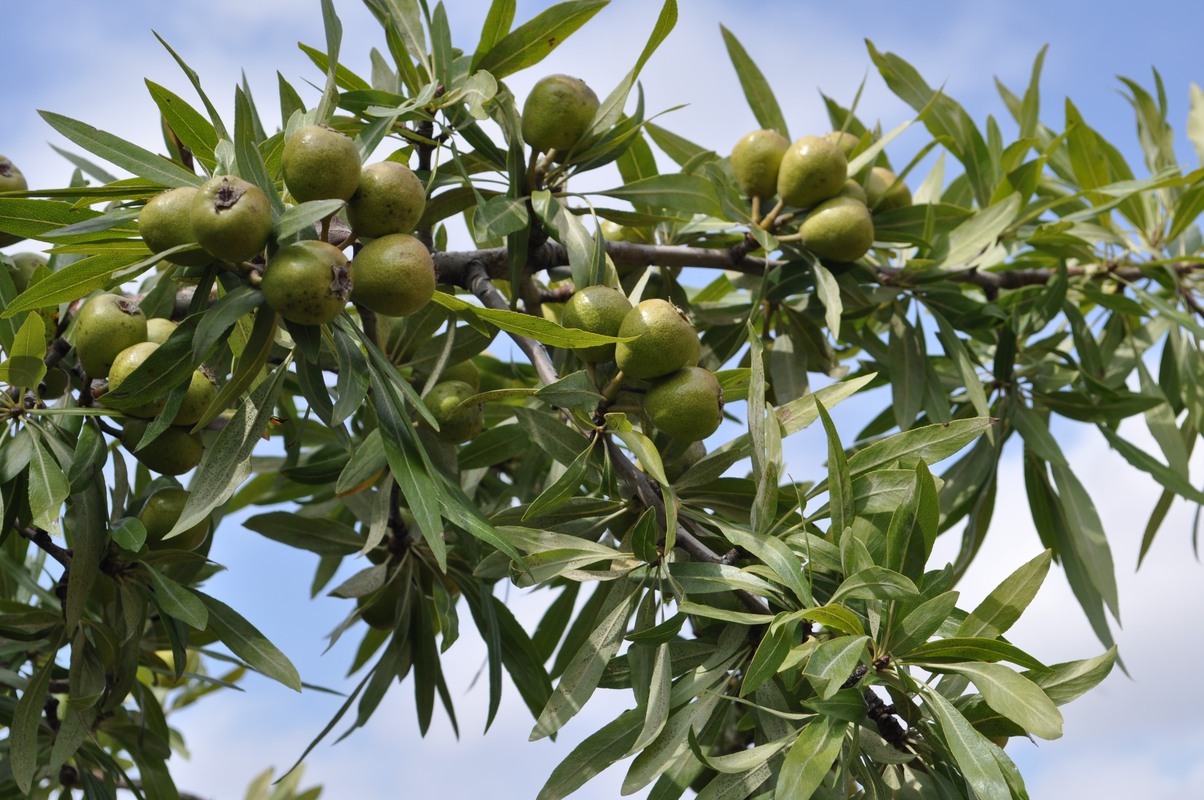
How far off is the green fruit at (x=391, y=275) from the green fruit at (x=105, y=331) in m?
0.43

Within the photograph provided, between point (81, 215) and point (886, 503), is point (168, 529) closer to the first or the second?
point (81, 215)

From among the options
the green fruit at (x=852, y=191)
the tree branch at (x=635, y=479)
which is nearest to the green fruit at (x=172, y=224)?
the tree branch at (x=635, y=479)

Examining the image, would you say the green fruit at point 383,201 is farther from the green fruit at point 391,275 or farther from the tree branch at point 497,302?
the tree branch at point 497,302

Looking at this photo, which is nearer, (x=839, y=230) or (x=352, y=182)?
(x=352, y=182)

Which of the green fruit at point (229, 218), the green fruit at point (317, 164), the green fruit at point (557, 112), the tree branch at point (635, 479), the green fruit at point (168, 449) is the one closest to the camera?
the green fruit at point (229, 218)

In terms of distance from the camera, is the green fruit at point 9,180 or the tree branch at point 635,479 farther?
the green fruit at point 9,180

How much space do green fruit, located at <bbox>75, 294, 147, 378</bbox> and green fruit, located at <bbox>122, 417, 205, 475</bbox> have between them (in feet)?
0.31

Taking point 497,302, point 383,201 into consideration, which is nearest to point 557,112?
point 497,302

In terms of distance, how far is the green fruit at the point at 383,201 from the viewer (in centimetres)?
138

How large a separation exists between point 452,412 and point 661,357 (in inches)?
16.9

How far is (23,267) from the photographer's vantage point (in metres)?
1.89

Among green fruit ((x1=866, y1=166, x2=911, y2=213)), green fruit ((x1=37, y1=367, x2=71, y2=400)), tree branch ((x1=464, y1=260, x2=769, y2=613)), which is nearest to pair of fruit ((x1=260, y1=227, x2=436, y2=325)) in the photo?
tree branch ((x1=464, y1=260, x2=769, y2=613))

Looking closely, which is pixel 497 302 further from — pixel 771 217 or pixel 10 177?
pixel 10 177

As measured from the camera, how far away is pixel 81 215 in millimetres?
1377
